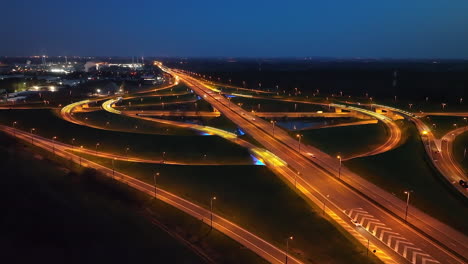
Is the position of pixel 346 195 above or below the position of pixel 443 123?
below

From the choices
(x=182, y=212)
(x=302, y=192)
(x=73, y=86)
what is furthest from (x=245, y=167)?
(x=73, y=86)

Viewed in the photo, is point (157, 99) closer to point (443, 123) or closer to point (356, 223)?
point (443, 123)

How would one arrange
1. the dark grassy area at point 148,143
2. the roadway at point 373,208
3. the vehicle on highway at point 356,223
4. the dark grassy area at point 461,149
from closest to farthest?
the roadway at point 373,208 < the vehicle on highway at point 356,223 < the dark grassy area at point 461,149 < the dark grassy area at point 148,143

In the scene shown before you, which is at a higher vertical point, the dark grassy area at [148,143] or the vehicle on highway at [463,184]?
the vehicle on highway at [463,184]

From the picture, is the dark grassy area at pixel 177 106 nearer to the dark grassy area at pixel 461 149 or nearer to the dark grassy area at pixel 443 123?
the dark grassy area at pixel 443 123

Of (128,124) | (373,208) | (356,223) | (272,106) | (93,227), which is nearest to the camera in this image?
(356,223)

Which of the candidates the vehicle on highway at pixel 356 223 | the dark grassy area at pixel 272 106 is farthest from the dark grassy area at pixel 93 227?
the dark grassy area at pixel 272 106

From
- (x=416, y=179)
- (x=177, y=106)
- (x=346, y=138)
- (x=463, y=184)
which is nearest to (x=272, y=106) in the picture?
(x=177, y=106)

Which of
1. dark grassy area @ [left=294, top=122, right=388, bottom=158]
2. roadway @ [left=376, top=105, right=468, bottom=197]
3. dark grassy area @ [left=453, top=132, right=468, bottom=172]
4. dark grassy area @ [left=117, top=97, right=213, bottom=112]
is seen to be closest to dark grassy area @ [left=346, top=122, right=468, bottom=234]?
roadway @ [left=376, top=105, right=468, bottom=197]
